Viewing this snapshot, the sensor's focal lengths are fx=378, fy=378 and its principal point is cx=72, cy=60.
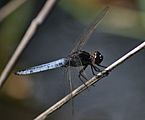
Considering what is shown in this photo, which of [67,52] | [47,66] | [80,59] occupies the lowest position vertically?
[80,59]

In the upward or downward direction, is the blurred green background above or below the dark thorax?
above

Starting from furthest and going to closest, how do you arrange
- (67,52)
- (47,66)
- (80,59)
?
(67,52) < (47,66) < (80,59)

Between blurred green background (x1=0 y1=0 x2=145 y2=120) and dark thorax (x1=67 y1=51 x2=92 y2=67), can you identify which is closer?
dark thorax (x1=67 y1=51 x2=92 y2=67)

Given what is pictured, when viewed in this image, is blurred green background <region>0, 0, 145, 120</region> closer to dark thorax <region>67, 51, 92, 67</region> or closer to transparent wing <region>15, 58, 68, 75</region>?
transparent wing <region>15, 58, 68, 75</region>

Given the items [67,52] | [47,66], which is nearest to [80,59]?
[47,66]

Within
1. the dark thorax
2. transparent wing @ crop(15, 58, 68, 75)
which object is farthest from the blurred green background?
the dark thorax

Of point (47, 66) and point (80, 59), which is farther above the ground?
point (47, 66)

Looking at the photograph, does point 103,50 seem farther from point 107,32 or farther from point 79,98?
point 79,98

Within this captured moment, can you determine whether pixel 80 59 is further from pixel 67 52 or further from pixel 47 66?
pixel 67 52

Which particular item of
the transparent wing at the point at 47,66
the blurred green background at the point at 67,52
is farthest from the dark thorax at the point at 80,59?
the blurred green background at the point at 67,52
